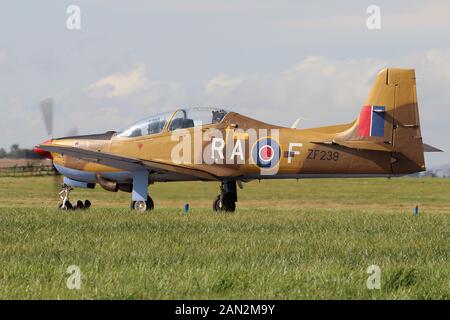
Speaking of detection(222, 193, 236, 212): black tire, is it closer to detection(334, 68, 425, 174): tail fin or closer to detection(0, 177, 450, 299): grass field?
detection(0, 177, 450, 299): grass field

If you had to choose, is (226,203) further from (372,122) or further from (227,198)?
(372,122)

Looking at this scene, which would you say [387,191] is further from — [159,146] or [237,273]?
[237,273]

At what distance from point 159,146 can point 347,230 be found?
30.4 ft

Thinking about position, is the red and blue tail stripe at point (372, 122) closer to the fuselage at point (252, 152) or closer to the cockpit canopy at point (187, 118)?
the fuselage at point (252, 152)

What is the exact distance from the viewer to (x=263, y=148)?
2559cm

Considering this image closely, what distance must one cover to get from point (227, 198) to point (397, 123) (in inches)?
209

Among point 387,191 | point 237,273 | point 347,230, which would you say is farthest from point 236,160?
point 387,191

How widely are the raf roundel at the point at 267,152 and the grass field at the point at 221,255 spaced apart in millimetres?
1746

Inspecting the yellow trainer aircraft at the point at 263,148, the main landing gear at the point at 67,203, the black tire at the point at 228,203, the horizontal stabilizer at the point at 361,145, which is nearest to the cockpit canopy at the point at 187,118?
the yellow trainer aircraft at the point at 263,148

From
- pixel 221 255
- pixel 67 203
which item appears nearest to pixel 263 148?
pixel 67 203

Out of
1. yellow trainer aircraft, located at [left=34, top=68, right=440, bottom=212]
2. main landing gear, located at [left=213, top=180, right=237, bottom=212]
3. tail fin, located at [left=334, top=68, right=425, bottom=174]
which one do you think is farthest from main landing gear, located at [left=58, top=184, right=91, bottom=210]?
tail fin, located at [left=334, top=68, right=425, bottom=174]

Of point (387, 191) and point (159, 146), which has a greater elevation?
point (159, 146)

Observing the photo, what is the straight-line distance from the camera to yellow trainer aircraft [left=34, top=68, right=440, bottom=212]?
83.2ft
